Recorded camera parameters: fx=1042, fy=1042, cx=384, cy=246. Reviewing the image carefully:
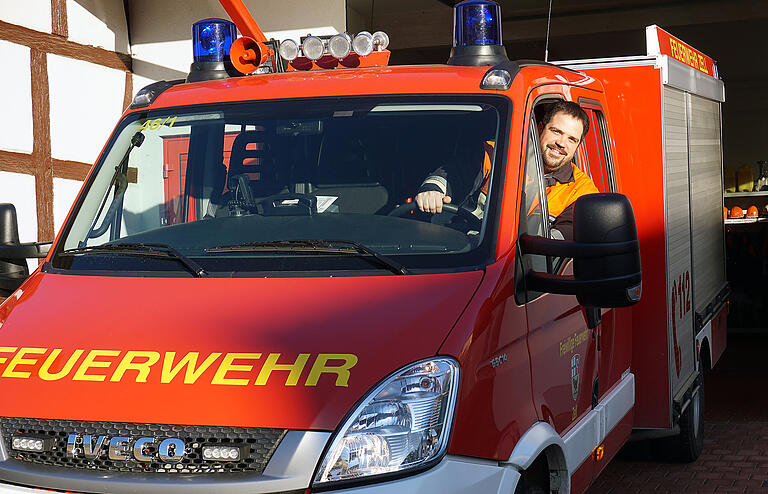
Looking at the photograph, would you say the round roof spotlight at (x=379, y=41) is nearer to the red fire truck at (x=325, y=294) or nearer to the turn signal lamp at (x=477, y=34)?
the red fire truck at (x=325, y=294)

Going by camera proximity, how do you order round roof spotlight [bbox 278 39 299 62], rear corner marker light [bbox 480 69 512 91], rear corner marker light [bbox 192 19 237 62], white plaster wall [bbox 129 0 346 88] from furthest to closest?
1. white plaster wall [bbox 129 0 346 88]
2. round roof spotlight [bbox 278 39 299 62]
3. rear corner marker light [bbox 192 19 237 62]
4. rear corner marker light [bbox 480 69 512 91]

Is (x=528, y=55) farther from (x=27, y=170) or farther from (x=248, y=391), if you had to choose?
(x=248, y=391)

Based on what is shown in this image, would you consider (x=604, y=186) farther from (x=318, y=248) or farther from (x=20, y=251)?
(x=20, y=251)

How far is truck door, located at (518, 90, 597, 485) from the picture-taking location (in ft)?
11.0

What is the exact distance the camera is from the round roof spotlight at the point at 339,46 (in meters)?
4.41

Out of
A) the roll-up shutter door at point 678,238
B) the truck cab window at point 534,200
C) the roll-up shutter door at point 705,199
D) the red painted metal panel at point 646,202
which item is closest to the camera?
the truck cab window at point 534,200

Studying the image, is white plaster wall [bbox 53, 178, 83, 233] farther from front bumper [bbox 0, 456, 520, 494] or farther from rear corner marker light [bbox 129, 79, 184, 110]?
front bumper [bbox 0, 456, 520, 494]

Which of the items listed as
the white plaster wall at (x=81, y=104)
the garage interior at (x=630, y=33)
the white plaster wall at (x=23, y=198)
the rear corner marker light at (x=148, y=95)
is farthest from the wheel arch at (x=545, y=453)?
the garage interior at (x=630, y=33)

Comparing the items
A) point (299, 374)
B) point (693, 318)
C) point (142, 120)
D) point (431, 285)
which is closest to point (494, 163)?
point (431, 285)

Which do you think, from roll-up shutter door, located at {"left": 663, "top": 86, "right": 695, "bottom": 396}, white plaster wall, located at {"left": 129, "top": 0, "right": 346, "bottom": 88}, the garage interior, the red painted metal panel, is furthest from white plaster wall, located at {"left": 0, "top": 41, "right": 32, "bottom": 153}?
roll-up shutter door, located at {"left": 663, "top": 86, "right": 695, "bottom": 396}

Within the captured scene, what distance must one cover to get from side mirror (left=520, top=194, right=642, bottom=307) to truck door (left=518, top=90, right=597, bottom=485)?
195 millimetres

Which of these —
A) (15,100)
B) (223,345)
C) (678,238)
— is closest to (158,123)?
(223,345)

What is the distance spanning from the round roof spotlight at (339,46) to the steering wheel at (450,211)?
120 centimetres

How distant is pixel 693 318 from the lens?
5812 millimetres
